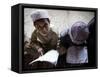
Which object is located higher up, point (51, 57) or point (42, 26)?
point (42, 26)

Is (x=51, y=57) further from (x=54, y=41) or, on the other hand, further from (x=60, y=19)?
(x=60, y=19)

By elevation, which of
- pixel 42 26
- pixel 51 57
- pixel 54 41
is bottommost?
pixel 51 57

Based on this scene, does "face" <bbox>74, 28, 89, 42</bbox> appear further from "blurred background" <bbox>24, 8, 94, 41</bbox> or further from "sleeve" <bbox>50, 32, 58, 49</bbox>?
"sleeve" <bbox>50, 32, 58, 49</bbox>

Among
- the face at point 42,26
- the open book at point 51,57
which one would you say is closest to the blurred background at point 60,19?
the face at point 42,26

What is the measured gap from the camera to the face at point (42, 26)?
A: 2.16 meters

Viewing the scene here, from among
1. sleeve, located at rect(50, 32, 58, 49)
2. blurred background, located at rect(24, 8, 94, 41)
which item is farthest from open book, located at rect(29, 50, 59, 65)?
blurred background, located at rect(24, 8, 94, 41)

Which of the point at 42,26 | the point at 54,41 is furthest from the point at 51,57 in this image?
the point at 42,26

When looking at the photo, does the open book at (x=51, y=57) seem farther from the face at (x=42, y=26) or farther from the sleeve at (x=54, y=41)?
the face at (x=42, y=26)

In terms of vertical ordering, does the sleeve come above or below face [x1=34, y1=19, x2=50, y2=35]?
below

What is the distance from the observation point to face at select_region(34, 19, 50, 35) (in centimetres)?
216

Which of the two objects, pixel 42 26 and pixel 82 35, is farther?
pixel 82 35

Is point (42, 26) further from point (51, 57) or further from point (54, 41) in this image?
point (51, 57)

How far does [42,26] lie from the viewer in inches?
85.7

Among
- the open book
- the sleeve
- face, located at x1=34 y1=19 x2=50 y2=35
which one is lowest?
the open book
